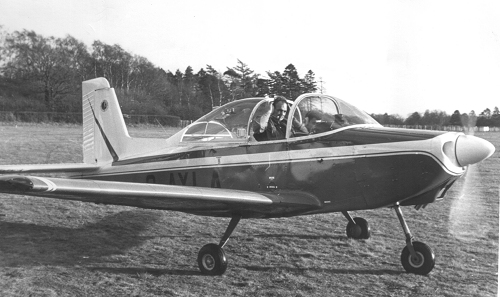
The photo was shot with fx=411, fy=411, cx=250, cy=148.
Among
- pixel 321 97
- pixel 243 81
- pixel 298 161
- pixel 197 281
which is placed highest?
pixel 243 81

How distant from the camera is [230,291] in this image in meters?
3.52

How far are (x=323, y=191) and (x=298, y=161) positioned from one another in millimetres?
387

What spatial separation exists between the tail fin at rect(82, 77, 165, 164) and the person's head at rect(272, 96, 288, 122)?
7.69 feet

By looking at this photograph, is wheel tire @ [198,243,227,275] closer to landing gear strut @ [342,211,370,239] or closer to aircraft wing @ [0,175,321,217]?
aircraft wing @ [0,175,321,217]

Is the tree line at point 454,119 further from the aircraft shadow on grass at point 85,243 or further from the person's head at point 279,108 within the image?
the aircraft shadow on grass at point 85,243

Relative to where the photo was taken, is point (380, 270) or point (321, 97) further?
point (321, 97)

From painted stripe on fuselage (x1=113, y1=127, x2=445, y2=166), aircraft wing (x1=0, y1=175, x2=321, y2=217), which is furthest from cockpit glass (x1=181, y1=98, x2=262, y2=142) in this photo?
aircraft wing (x1=0, y1=175, x2=321, y2=217)

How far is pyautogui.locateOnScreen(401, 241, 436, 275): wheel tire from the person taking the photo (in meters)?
3.85

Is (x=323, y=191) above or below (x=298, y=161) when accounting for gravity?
below

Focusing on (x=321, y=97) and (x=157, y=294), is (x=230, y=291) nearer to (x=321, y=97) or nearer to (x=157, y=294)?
(x=157, y=294)

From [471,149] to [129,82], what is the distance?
311 inches

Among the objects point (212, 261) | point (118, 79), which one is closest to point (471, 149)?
point (212, 261)

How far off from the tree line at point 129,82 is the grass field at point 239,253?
1.55 meters

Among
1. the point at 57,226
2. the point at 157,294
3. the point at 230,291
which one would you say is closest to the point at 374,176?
the point at 230,291
